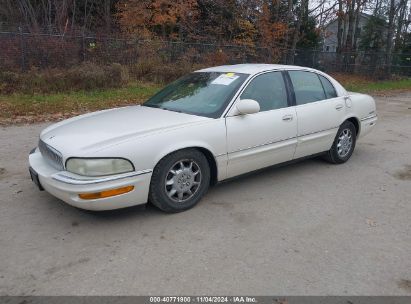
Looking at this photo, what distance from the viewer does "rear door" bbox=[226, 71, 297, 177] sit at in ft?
14.3

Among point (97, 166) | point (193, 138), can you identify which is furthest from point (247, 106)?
point (97, 166)

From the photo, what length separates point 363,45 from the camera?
125ft

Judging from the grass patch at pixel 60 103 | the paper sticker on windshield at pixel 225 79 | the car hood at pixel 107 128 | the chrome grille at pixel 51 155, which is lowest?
the grass patch at pixel 60 103

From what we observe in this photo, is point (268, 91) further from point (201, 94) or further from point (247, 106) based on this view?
point (201, 94)

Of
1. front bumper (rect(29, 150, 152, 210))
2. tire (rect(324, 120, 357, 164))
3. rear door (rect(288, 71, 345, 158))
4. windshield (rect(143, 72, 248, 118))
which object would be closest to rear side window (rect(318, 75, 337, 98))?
rear door (rect(288, 71, 345, 158))

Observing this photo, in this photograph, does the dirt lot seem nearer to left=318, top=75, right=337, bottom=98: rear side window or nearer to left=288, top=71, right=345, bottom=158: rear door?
left=288, top=71, right=345, bottom=158: rear door

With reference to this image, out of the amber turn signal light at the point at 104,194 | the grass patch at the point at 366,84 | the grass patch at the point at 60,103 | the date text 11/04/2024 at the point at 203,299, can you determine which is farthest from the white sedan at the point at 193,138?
the grass patch at the point at 366,84

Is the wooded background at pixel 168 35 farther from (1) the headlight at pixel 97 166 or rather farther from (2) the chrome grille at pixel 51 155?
(1) the headlight at pixel 97 166

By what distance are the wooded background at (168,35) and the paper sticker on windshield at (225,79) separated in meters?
9.54

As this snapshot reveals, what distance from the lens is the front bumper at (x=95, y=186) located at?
3.48 m

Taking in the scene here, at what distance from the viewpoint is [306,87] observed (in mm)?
5250

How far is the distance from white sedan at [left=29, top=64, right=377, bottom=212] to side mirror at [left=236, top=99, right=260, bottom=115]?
1 cm

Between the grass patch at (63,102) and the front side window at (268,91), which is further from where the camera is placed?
the grass patch at (63,102)

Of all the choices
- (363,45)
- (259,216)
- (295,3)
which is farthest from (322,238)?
(363,45)
